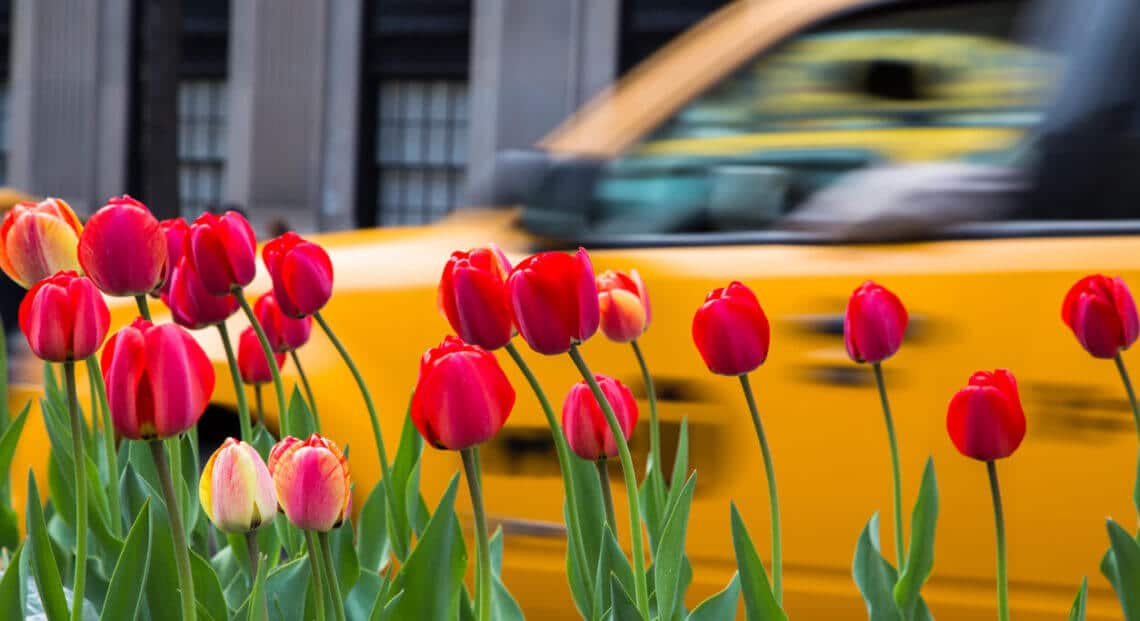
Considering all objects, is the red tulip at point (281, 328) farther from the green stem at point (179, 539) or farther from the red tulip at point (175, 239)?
the green stem at point (179, 539)

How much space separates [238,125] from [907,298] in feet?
50.4

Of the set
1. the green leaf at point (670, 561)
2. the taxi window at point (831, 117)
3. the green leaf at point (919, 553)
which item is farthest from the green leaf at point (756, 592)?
the taxi window at point (831, 117)

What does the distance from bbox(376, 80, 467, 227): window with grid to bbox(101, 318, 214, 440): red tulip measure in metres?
15.8

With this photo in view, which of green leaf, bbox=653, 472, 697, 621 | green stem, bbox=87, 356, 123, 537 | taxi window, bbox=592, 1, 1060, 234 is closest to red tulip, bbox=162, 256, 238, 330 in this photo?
green stem, bbox=87, 356, 123, 537

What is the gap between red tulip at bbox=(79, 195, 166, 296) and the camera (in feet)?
4.37

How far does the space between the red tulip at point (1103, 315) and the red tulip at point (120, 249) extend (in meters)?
1.02

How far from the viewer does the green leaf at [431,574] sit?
1.15 metres

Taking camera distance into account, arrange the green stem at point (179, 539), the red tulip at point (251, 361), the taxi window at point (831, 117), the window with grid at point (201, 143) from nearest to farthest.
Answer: the green stem at point (179, 539) < the red tulip at point (251, 361) < the taxi window at point (831, 117) < the window with grid at point (201, 143)

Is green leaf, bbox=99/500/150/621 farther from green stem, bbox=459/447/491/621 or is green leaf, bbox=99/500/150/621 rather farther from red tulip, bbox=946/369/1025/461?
red tulip, bbox=946/369/1025/461

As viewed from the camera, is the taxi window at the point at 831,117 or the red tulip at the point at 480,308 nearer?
the red tulip at the point at 480,308

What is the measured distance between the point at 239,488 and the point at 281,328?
2.19 ft

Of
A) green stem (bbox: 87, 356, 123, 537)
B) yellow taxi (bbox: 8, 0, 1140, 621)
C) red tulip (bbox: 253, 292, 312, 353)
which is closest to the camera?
green stem (bbox: 87, 356, 123, 537)

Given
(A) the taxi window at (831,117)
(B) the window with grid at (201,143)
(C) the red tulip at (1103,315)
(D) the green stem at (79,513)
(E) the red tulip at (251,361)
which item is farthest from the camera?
(B) the window with grid at (201,143)

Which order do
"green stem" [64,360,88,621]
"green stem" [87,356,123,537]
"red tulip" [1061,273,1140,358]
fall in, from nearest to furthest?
"green stem" [64,360,88,621] < "green stem" [87,356,123,537] < "red tulip" [1061,273,1140,358]
